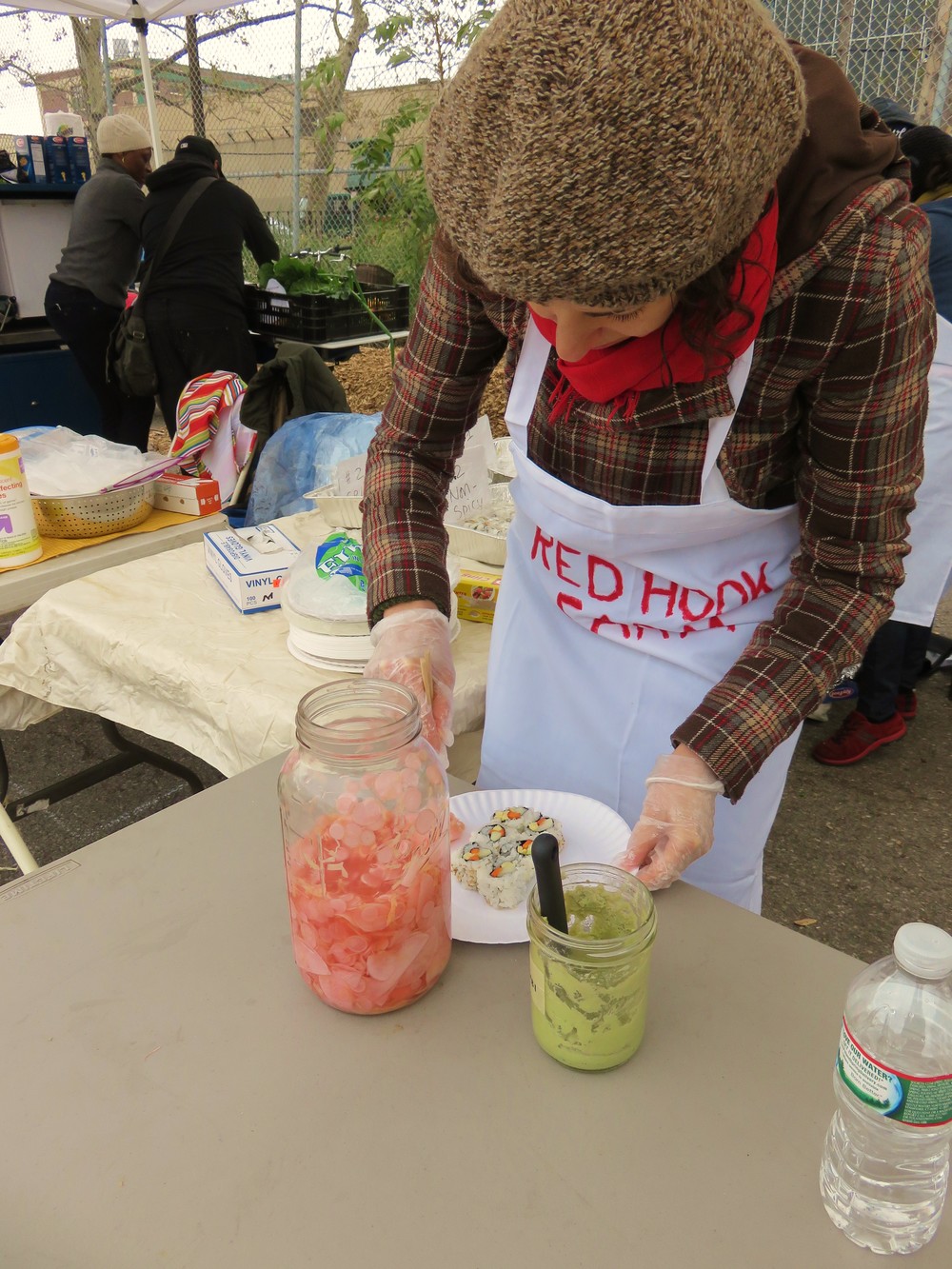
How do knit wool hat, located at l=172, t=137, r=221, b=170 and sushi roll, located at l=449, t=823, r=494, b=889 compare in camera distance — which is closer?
sushi roll, located at l=449, t=823, r=494, b=889

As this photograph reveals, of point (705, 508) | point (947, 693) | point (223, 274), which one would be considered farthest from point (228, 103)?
point (705, 508)

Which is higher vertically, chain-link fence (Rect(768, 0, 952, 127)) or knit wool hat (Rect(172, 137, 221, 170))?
chain-link fence (Rect(768, 0, 952, 127))

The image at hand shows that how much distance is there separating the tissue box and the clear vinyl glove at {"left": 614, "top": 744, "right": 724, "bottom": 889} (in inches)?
42.8

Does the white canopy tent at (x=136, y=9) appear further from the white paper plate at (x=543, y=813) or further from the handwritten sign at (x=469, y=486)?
the white paper plate at (x=543, y=813)

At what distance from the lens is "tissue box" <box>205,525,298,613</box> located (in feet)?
6.16

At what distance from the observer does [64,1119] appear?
79 cm

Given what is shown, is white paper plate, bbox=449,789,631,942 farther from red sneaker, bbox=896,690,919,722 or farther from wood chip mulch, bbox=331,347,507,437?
wood chip mulch, bbox=331,347,507,437

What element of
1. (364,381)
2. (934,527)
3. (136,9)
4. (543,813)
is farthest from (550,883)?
(136,9)

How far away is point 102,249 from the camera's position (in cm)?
502

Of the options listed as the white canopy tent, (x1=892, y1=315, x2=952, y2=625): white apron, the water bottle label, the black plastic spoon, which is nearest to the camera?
the water bottle label

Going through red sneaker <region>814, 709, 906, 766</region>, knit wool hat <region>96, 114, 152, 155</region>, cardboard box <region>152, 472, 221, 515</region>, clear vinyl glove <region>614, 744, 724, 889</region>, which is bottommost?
red sneaker <region>814, 709, 906, 766</region>

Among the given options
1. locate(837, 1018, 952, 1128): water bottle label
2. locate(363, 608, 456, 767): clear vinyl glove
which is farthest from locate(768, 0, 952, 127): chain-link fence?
locate(837, 1018, 952, 1128): water bottle label

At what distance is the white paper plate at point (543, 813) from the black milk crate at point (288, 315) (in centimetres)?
431

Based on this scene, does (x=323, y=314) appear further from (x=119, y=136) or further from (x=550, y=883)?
(x=550, y=883)
